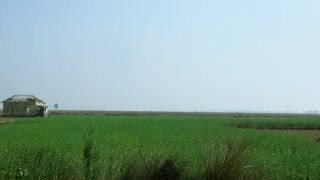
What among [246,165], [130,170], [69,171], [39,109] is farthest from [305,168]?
[39,109]

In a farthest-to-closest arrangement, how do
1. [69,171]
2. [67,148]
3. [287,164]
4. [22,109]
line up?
[22,109], [67,148], [287,164], [69,171]

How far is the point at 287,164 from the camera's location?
14133 mm

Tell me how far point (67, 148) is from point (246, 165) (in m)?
7.65

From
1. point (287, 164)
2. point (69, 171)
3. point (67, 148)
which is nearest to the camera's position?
point (69, 171)

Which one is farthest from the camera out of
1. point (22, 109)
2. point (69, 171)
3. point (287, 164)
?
point (22, 109)

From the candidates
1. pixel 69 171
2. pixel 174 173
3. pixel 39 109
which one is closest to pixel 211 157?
pixel 174 173

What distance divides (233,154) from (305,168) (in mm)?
4065

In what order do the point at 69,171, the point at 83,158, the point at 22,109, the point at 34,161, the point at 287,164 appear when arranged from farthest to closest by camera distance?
1. the point at 22,109
2. the point at 287,164
3. the point at 83,158
4. the point at 34,161
5. the point at 69,171

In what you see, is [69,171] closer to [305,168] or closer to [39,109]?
[305,168]

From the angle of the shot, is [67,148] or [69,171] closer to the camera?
[69,171]

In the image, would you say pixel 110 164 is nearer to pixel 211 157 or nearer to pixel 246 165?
pixel 211 157

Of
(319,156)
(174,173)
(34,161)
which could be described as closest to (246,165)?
(174,173)

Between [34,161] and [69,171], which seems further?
[34,161]

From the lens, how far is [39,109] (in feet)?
232
